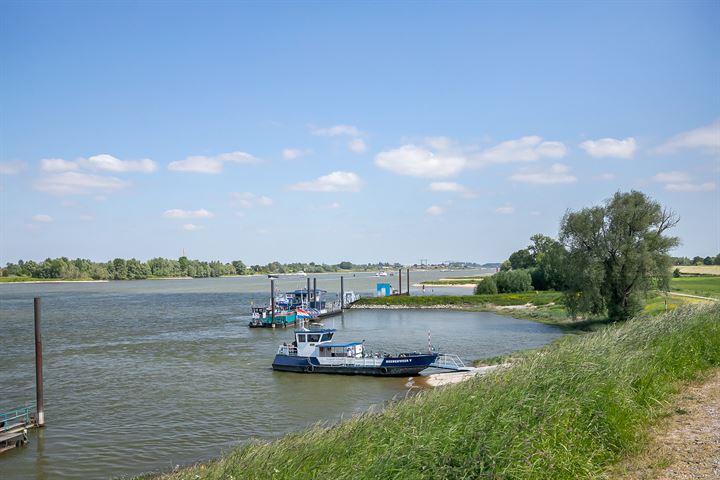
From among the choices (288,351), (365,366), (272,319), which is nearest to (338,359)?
(365,366)

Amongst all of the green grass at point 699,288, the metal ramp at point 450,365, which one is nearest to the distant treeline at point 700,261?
the green grass at point 699,288

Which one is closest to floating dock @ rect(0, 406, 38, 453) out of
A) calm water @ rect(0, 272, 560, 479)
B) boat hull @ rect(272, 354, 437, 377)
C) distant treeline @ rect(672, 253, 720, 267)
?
calm water @ rect(0, 272, 560, 479)

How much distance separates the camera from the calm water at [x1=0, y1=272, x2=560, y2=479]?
2127 cm

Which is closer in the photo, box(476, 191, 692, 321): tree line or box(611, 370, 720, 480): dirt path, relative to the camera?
box(611, 370, 720, 480): dirt path

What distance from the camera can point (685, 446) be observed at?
1009 centimetres

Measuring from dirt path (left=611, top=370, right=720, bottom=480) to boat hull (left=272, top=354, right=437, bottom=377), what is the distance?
2077 cm

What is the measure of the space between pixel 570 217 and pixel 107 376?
4268cm

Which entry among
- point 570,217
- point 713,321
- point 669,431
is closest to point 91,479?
point 669,431

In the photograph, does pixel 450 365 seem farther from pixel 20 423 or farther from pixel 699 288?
pixel 699 288

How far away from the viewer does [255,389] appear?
31.3 metres

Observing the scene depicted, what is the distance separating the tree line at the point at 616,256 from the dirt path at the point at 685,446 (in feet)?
130

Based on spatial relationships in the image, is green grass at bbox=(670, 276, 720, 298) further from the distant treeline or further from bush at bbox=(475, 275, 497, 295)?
the distant treeline

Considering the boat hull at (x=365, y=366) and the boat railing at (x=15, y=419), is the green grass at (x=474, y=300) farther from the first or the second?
the boat railing at (x=15, y=419)

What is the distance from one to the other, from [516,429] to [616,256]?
46.1 meters
